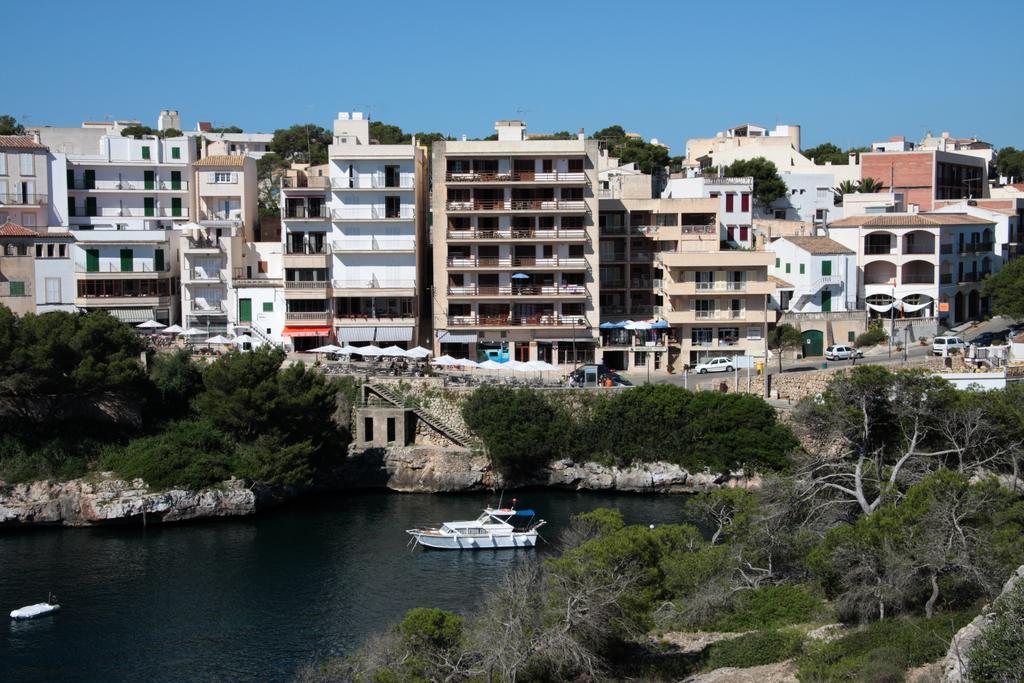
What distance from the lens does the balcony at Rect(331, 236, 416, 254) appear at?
66438mm

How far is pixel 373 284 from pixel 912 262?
99.1 ft

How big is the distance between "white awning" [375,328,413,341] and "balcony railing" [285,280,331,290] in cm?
356

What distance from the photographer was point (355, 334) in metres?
66.0

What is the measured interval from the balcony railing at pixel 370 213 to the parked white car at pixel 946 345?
2626cm

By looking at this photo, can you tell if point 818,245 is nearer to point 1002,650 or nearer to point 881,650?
point 881,650

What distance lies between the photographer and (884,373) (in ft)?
149

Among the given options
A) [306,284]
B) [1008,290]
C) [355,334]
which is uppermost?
[306,284]

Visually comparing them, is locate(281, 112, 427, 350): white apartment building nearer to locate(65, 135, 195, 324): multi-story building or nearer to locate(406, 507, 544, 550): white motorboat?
locate(65, 135, 195, 324): multi-story building

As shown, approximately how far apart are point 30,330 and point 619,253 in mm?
29868

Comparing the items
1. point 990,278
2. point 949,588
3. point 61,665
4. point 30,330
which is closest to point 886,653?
point 949,588

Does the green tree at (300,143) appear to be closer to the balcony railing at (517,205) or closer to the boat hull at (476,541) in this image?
the balcony railing at (517,205)

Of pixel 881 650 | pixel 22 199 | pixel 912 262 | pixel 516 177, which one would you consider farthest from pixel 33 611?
pixel 912 262

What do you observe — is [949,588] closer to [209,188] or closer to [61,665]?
[61,665]

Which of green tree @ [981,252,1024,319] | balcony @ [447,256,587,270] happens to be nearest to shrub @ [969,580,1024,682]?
balcony @ [447,256,587,270]
